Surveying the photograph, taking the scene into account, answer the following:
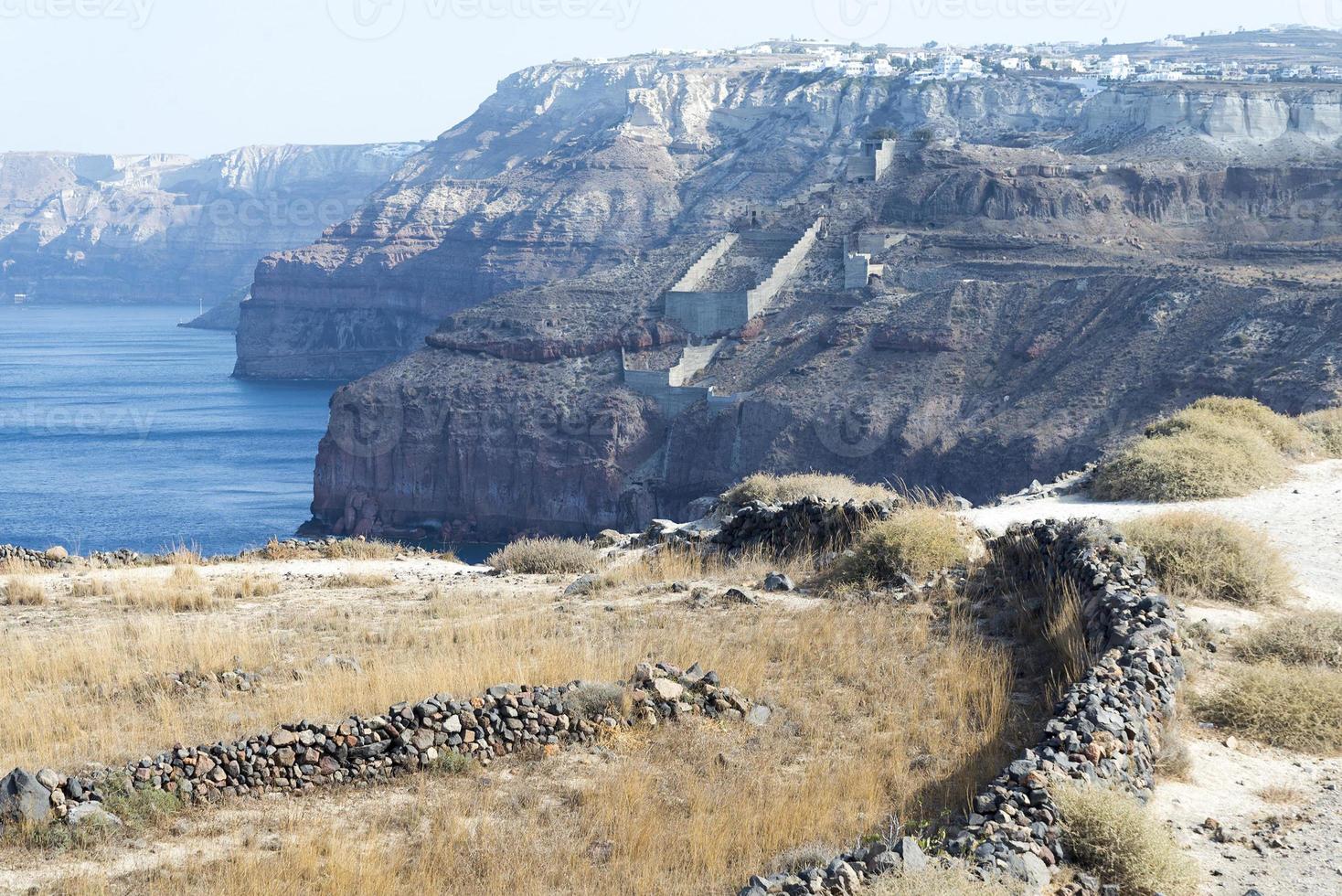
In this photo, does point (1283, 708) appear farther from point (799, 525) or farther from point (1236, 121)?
point (1236, 121)

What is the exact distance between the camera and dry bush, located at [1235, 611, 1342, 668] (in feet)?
40.4

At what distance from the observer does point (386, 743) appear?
1078 cm

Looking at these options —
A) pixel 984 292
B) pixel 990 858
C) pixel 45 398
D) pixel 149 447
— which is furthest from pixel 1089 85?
pixel 990 858

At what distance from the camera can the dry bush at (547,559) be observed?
21219mm

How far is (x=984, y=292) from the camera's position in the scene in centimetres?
7369

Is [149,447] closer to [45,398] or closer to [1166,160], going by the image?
[45,398]

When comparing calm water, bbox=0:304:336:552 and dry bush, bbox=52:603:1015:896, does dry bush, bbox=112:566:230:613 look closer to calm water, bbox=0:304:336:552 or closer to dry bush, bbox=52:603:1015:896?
dry bush, bbox=52:603:1015:896

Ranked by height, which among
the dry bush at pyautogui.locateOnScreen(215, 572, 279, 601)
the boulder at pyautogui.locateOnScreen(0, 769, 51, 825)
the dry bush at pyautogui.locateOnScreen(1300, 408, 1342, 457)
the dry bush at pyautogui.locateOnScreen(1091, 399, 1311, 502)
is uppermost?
the boulder at pyautogui.locateOnScreen(0, 769, 51, 825)

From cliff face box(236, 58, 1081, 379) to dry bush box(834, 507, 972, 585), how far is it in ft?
350

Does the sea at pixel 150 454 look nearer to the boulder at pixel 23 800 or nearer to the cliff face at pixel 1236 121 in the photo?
the boulder at pixel 23 800

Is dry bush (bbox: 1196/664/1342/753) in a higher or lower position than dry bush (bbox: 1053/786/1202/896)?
lower

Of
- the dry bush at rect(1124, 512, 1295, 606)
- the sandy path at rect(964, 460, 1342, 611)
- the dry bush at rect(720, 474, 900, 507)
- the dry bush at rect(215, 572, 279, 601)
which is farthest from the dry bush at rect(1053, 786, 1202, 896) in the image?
the dry bush at rect(720, 474, 900, 507)

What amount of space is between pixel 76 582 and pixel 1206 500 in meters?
15.7

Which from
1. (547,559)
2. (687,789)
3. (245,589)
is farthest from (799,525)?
(687,789)
